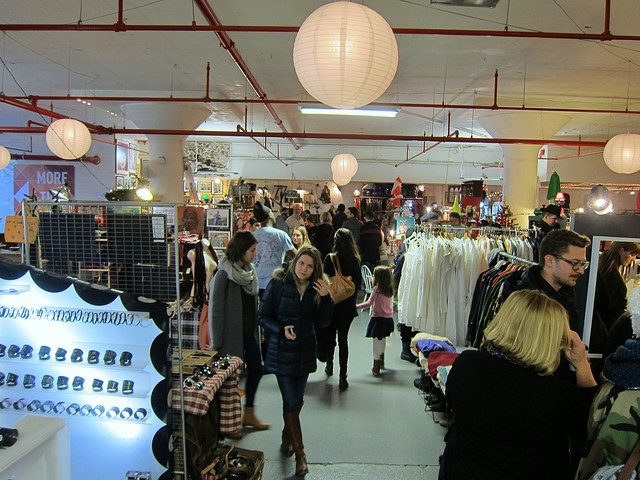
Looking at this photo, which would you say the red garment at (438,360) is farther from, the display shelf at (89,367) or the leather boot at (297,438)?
the display shelf at (89,367)

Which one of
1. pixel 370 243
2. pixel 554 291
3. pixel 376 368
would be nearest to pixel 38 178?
pixel 370 243

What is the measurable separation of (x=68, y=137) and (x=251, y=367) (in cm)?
447

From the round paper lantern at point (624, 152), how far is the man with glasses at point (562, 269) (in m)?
4.59

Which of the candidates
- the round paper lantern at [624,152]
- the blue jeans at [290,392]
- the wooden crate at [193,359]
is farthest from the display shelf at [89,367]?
the round paper lantern at [624,152]

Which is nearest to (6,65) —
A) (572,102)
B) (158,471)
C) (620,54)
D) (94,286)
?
(94,286)

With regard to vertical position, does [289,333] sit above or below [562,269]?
below

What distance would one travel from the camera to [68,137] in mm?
6270

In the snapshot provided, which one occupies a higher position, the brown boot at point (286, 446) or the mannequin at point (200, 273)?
the mannequin at point (200, 273)

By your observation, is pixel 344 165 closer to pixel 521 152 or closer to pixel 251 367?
pixel 521 152

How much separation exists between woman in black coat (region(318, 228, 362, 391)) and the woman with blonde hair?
2.84 meters

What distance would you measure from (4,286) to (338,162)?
7766 mm

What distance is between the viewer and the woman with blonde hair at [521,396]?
159 cm

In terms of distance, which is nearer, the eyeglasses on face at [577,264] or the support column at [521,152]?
the eyeglasses on face at [577,264]

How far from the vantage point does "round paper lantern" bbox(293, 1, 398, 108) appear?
257 cm
